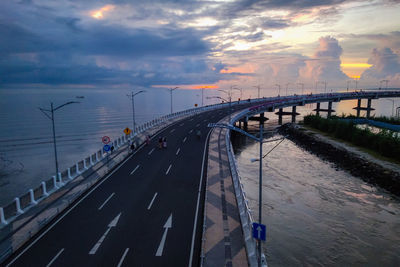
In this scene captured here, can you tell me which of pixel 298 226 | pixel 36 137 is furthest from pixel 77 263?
pixel 36 137

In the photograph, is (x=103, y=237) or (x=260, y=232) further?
(x=103, y=237)

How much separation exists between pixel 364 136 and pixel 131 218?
5083cm

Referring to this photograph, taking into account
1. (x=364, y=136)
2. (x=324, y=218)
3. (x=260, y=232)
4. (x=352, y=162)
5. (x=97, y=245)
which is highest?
(x=260, y=232)

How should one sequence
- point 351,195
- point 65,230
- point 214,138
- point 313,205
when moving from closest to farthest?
point 65,230 < point 313,205 < point 351,195 < point 214,138

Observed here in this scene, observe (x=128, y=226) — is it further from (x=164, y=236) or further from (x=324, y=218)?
(x=324, y=218)

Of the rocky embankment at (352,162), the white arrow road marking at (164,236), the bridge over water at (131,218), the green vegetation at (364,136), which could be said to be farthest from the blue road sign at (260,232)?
the green vegetation at (364,136)

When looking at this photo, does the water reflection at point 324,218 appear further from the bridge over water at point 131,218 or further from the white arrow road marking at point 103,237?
the white arrow road marking at point 103,237

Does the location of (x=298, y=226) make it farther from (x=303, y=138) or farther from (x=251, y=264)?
(x=303, y=138)

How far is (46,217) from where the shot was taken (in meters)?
19.2

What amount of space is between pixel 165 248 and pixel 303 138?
5671 cm

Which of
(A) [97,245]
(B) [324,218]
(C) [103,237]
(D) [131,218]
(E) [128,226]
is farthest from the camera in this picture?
(B) [324,218]

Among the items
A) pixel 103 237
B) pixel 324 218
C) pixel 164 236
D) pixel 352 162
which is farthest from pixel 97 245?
pixel 352 162

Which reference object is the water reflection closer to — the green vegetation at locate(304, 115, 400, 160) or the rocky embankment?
the rocky embankment

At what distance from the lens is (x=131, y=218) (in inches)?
752
